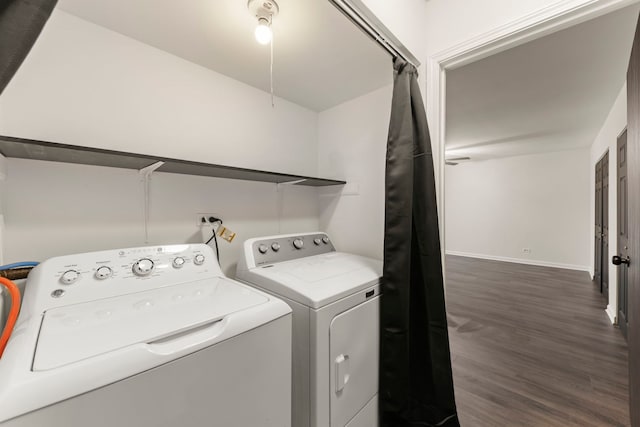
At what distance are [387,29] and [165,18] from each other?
1.04 metres

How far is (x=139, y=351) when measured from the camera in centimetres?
57

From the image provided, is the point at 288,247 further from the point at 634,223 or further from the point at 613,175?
the point at 613,175

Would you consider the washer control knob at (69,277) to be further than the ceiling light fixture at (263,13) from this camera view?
No

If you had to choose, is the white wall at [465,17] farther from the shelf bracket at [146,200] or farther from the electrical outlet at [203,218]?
the shelf bracket at [146,200]

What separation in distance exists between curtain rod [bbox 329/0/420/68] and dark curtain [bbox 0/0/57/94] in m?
0.90

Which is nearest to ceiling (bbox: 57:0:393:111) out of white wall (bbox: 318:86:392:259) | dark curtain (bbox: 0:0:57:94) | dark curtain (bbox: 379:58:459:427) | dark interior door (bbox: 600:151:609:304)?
white wall (bbox: 318:86:392:259)

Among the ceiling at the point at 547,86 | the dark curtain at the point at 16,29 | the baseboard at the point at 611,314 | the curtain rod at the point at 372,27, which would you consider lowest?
the baseboard at the point at 611,314

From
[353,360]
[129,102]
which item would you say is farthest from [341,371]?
[129,102]

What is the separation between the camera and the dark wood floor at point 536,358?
1545 mm

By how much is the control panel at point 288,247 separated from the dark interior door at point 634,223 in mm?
1522

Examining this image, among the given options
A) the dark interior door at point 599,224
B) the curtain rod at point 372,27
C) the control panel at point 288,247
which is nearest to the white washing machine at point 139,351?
the control panel at point 288,247

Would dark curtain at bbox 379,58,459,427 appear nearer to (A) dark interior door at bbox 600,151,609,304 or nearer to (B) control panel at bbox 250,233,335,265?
(B) control panel at bbox 250,233,335,265

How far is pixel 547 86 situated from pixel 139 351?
3.49 meters

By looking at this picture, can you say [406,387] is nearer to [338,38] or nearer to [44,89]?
[338,38]
